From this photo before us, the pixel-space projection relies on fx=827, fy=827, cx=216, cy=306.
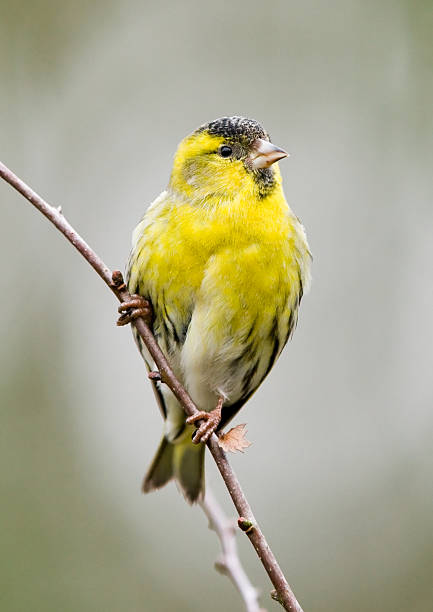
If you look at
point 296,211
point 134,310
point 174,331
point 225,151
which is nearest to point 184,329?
point 174,331

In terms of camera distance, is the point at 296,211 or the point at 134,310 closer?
the point at 134,310

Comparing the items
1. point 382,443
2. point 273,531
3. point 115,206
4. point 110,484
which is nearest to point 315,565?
point 273,531

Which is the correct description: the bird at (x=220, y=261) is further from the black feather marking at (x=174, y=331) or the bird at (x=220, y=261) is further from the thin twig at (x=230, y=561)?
the thin twig at (x=230, y=561)

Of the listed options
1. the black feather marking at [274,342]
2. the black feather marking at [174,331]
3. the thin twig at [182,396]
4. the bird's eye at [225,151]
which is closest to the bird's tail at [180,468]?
the black feather marking at [274,342]

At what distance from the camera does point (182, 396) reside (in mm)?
2623

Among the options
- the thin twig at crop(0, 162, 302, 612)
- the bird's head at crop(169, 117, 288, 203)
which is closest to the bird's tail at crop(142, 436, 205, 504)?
the thin twig at crop(0, 162, 302, 612)

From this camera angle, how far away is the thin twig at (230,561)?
101 inches

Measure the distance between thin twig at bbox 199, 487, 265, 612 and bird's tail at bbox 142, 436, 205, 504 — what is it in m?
0.35

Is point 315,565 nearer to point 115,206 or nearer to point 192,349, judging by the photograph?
point 115,206

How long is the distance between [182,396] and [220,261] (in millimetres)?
591

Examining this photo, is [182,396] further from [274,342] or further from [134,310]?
[274,342]

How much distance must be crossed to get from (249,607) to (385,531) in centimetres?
618

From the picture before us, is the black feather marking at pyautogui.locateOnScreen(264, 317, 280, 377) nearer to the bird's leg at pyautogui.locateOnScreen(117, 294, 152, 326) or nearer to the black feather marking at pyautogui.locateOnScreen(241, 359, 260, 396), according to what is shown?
the black feather marking at pyautogui.locateOnScreen(241, 359, 260, 396)

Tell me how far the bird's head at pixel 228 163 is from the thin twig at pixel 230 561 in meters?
1.17
